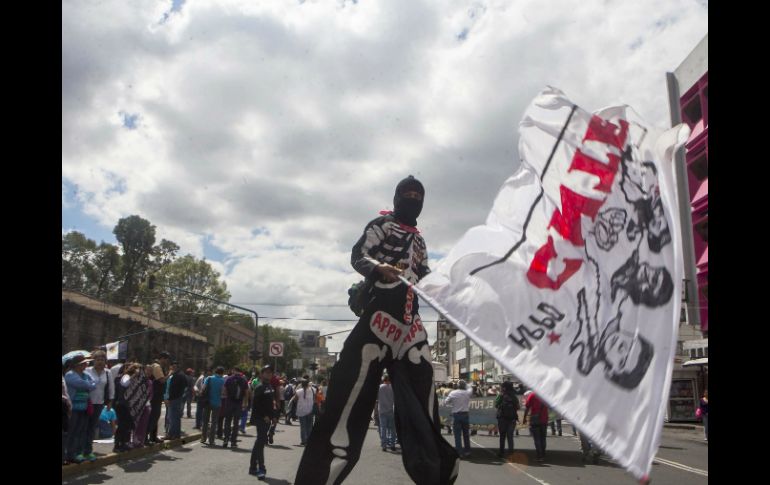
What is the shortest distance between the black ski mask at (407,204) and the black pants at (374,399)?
0.55 meters

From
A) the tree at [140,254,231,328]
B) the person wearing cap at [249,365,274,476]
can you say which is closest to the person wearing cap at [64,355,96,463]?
the person wearing cap at [249,365,274,476]

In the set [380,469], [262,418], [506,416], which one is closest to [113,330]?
[506,416]

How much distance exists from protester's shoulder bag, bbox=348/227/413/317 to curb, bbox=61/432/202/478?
518 cm

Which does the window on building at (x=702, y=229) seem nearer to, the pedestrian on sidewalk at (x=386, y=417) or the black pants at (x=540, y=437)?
the black pants at (x=540, y=437)

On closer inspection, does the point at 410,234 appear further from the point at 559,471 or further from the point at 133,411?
the point at 133,411

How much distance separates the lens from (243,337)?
10488 centimetres

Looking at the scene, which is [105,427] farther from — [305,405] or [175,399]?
[305,405]

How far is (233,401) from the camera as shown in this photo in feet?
46.6

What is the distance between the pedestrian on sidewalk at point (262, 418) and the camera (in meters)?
9.20

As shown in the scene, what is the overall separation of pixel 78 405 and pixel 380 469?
4.72m

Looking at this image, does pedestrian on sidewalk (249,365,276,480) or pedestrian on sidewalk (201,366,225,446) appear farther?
pedestrian on sidewalk (201,366,225,446)

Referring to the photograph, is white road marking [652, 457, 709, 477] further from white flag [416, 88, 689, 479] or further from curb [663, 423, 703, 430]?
curb [663, 423, 703, 430]

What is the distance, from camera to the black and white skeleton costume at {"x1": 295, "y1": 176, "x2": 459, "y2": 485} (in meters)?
3.60
